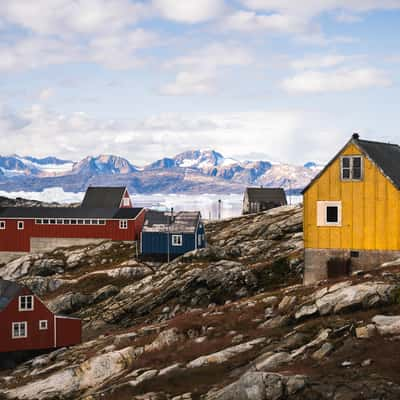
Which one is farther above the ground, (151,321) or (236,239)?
(236,239)

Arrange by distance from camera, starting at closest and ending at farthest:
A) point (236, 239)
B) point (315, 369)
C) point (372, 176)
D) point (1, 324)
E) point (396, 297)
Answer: point (315, 369) → point (396, 297) → point (372, 176) → point (1, 324) → point (236, 239)

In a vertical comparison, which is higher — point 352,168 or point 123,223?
point 352,168

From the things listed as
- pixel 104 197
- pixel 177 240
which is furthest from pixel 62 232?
pixel 177 240

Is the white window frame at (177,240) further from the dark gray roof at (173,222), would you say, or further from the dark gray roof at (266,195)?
the dark gray roof at (266,195)

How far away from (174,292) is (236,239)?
32.8 meters

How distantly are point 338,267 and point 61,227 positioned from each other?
72566mm

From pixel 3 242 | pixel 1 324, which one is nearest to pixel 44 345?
pixel 1 324

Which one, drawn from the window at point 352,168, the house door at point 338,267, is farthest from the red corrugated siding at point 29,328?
the window at point 352,168

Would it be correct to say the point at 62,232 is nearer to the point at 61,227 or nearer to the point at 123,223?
the point at 61,227

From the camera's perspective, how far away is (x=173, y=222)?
99.1m

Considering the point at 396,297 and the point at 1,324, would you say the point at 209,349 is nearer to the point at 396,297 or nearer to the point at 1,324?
the point at 396,297

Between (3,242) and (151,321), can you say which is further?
(3,242)

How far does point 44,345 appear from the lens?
65688mm

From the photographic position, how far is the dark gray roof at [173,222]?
321ft
